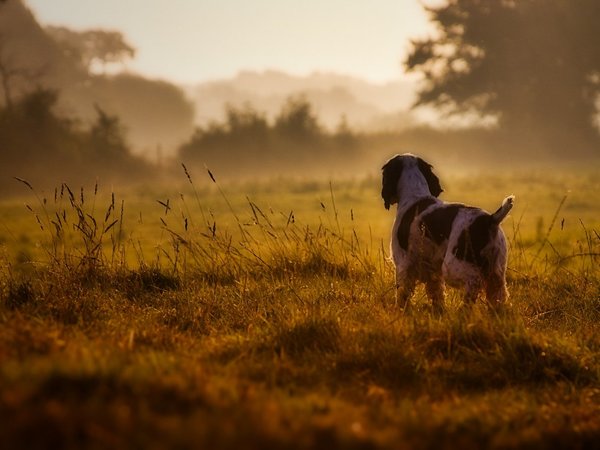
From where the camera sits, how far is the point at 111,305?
5.93 meters

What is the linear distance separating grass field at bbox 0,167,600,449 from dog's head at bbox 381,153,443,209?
1.00 m

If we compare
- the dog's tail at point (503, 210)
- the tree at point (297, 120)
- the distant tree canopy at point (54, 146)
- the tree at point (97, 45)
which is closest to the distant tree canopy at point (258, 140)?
Answer: the tree at point (297, 120)

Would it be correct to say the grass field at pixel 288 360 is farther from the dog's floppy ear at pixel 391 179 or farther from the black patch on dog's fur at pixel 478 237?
the dog's floppy ear at pixel 391 179

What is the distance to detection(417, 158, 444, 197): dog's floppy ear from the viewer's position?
272 inches

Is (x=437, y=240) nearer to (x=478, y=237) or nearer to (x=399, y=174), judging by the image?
(x=478, y=237)

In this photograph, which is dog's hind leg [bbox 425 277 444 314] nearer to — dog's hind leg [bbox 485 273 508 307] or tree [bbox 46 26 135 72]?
dog's hind leg [bbox 485 273 508 307]

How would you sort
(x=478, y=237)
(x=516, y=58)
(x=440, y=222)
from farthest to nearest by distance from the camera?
(x=516, y=58)
(x=440, y=222)
(x=478, y=237)

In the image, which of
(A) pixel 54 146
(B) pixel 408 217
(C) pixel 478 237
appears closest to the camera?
(C) pixel 478 237

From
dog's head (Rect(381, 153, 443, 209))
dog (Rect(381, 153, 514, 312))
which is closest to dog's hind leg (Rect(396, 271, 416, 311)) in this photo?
dog (Rect(381, 153, 514, 312))

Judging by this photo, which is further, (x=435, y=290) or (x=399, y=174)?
(x=399, y=174)

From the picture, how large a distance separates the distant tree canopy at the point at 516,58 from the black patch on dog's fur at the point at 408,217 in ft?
134

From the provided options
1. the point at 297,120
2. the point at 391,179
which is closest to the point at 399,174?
the point at 391,179

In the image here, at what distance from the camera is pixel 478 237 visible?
5.48 m

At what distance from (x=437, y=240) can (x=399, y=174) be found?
120 centimetres
